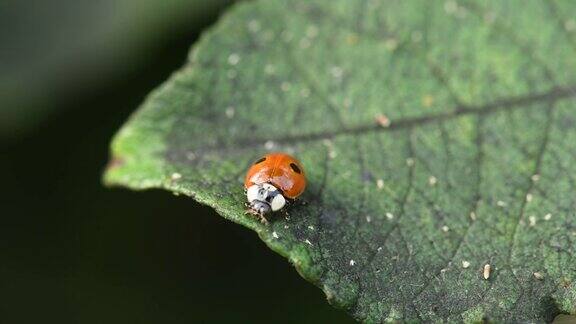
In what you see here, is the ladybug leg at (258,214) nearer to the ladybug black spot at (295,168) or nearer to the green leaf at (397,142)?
the green leaf at (397,142)

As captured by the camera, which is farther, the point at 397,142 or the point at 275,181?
the point at 397,142

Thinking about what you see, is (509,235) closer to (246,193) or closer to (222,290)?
(246,193)

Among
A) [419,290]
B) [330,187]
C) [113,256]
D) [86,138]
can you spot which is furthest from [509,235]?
[86,138]

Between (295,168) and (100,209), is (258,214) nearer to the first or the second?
(295,168)

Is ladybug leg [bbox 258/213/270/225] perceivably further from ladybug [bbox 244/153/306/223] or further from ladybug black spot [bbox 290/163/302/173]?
ladybug black spot [bbox 290/163/302/173]

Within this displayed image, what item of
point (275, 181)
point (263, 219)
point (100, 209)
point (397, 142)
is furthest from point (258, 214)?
point (100, 209)

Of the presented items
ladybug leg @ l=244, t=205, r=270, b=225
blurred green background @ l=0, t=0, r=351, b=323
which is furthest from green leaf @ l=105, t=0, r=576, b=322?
blurred green background @ l=0, t=0, r=351, b=323
